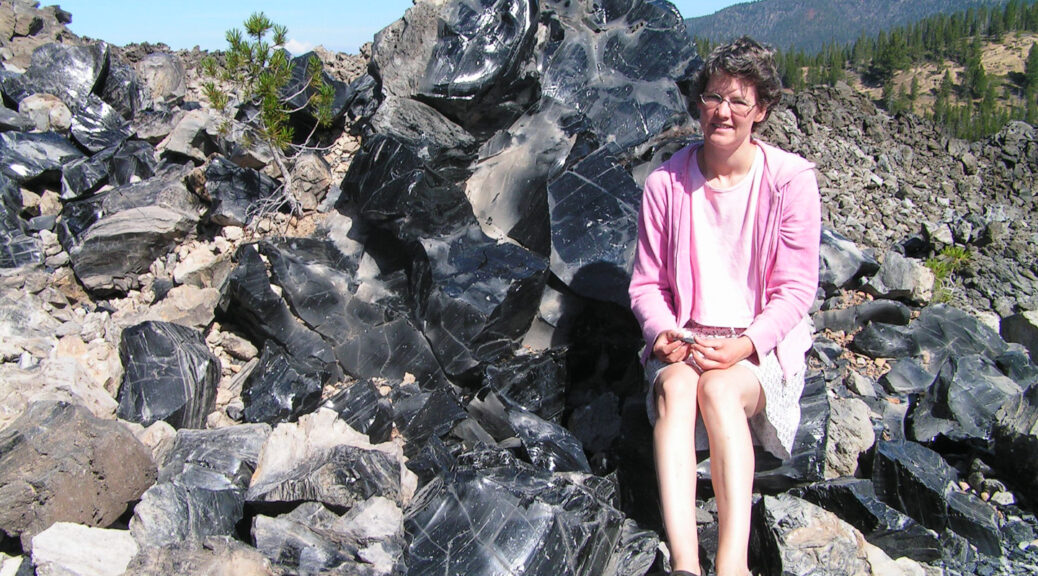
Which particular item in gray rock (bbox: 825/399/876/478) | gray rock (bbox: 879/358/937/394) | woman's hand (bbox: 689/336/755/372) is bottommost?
gray rock (bbox: 879/358/937/394)

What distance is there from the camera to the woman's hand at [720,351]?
2.54 meters

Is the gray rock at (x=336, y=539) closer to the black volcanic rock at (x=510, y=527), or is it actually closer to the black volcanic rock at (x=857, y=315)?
the black volcanic rock at (x=510, y=527)

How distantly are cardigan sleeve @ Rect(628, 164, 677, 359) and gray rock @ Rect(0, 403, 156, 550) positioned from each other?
217 cm

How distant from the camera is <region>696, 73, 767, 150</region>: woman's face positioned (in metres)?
2.55

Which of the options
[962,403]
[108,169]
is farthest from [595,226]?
[108,169]

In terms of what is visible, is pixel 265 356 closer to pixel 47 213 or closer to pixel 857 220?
pixel 47 213

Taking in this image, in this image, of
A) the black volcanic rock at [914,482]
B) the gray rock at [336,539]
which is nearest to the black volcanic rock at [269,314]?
the gray rock at [336,539]

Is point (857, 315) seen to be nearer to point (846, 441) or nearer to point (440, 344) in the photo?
point (846, 441)

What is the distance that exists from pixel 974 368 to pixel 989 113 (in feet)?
109

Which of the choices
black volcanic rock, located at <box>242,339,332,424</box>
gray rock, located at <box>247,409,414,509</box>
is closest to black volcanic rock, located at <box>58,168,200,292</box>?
black volcanic rock, located at <box>242,339,332,424</box>

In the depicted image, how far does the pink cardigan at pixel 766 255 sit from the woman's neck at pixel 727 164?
6 centimetres

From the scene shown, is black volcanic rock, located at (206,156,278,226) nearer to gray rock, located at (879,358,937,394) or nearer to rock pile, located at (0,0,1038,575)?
rock pile, located at (0,0,1038,575)

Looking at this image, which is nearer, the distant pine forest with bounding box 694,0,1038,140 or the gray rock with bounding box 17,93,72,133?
the gray rock with bounding box 17,93,72,133

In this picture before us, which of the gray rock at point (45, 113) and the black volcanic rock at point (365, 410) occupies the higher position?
the gray rock at point (45, 113)
